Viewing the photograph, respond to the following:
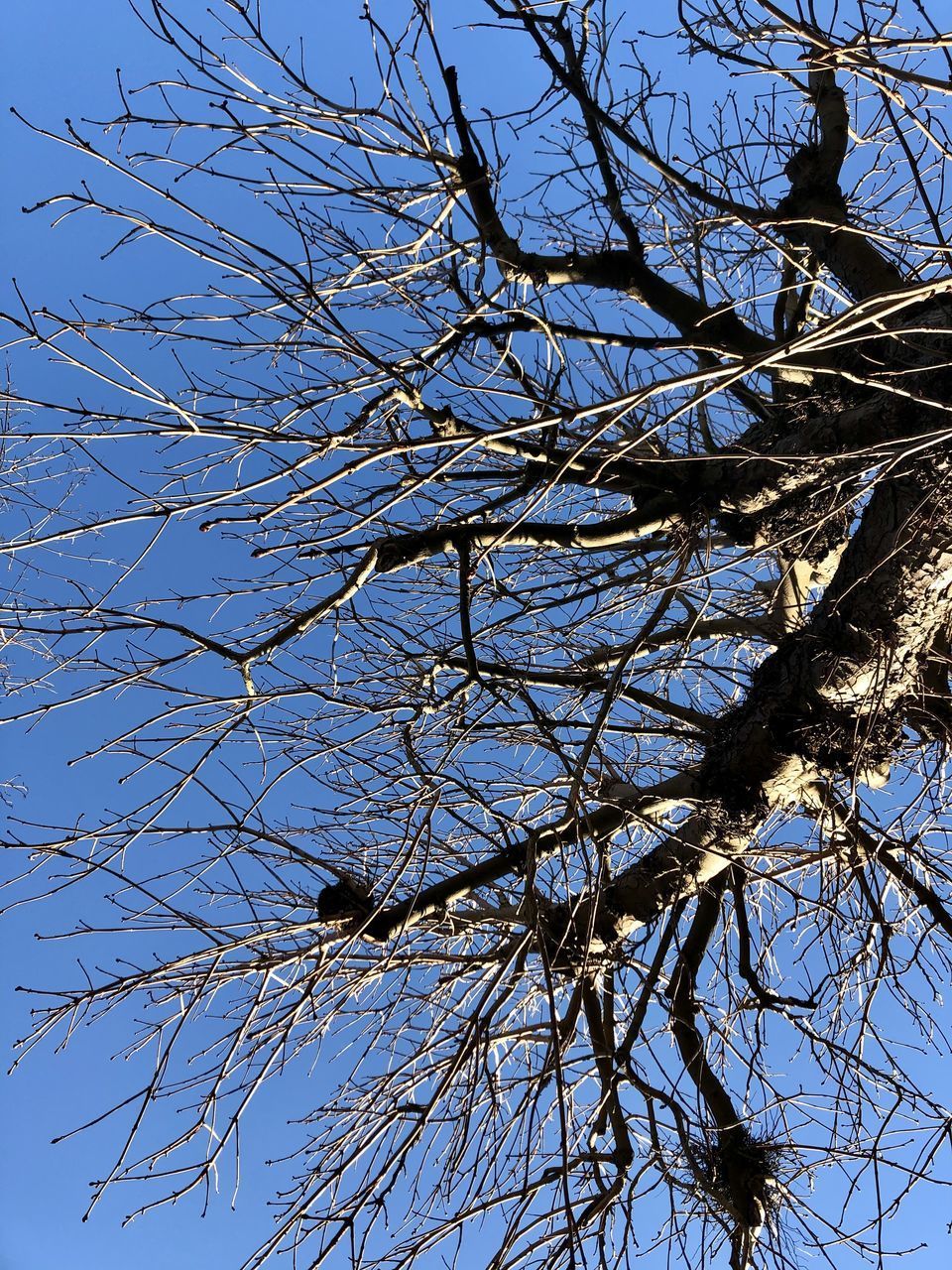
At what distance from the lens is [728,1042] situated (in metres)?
3.26

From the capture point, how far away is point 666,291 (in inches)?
141

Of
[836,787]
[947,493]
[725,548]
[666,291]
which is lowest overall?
[836,787]

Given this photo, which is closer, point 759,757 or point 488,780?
point 759,757

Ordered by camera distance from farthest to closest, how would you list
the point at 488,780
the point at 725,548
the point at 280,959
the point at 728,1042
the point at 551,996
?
the point at 725,548, the point at 488,780, the point at 728,1042, the point at 280,959, the point at 551,996

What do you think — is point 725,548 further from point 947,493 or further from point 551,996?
point 551,996

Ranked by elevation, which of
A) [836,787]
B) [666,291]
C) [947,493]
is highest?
[666,291]

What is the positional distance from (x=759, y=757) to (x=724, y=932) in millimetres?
711

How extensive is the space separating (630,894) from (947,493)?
1.85m

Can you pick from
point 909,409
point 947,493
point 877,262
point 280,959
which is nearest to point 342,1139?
point 280,959

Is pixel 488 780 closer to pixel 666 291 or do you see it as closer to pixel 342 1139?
pixel 342 1139

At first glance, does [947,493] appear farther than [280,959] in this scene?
No

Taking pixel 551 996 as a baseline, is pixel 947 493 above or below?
above

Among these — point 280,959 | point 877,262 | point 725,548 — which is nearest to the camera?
point 280,959

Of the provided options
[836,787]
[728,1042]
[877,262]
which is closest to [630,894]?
[728,1042]
